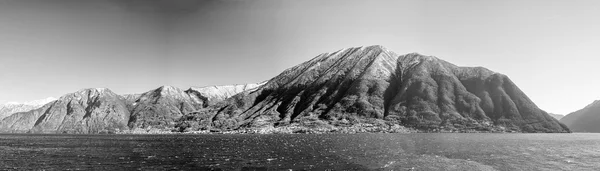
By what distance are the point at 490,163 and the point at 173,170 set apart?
71.0m

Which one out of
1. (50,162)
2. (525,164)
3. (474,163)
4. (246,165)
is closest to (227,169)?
(246,165)

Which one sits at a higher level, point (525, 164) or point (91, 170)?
point (525, 164)

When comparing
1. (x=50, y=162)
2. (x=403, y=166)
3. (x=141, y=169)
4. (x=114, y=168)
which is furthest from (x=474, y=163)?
(x=50, y=162)

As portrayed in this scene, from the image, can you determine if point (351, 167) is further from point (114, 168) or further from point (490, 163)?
point (114, 168)

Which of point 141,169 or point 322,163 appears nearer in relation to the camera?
point 141,169

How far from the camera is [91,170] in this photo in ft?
211

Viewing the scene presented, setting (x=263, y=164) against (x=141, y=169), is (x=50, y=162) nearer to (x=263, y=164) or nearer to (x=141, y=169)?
(x=141, y=169)

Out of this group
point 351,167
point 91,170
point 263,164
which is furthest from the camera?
point 263,164

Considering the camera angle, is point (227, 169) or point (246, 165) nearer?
point (227, 169)

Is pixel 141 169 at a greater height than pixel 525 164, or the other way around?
pixel 525 164

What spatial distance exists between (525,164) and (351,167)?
139ft

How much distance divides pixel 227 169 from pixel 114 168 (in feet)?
76.8

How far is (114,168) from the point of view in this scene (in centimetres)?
6738

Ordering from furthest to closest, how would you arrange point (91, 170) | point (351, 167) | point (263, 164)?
point (263, 164) → point (351, 167) → point (91, 170)
